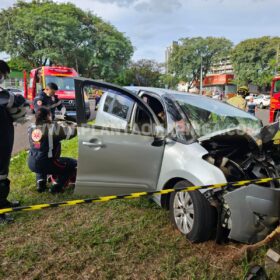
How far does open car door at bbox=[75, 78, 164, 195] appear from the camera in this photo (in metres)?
3.26

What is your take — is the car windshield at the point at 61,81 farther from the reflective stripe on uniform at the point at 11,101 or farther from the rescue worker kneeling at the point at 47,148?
the reflective stripe on uniform at the point at 11,101

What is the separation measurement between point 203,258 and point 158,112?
179 cm

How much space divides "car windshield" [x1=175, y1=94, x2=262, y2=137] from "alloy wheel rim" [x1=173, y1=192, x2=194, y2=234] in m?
0.71

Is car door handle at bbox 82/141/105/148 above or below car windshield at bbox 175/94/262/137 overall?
below

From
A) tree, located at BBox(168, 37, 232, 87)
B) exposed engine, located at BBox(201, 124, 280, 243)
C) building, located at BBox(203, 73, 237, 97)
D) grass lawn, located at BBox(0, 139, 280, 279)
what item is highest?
tree, located at BBox(168, 37, 232, 87)

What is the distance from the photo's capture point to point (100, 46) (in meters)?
33.8

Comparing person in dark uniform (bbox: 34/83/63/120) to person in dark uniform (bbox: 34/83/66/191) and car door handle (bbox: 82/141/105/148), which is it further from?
car door handle (bbox: 82/141/105/148)

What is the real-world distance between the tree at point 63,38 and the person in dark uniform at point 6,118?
28.2 meters

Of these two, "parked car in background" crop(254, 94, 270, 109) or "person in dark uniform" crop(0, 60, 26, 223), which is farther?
"parked car in background" crop(254, 94, 270, 109)

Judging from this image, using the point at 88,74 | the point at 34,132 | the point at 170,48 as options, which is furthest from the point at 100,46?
the point at 34,132

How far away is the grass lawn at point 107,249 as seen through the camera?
8.43 feet

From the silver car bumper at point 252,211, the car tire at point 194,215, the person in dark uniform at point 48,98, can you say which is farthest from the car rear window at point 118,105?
the person in dark uniform at point 48,98

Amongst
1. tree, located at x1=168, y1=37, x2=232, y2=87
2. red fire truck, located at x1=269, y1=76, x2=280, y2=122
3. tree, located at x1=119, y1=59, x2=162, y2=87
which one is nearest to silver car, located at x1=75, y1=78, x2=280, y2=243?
red fire truck, located at x1=269, y1=76, x2=280, y2=122

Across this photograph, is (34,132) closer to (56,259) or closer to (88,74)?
(56,259)
